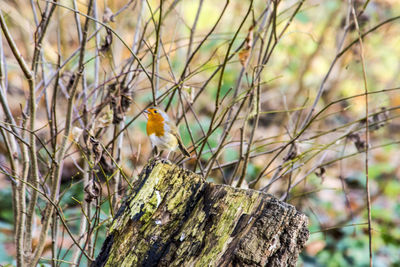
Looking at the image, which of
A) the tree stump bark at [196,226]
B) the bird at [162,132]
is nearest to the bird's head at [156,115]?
the bird at [162,132]

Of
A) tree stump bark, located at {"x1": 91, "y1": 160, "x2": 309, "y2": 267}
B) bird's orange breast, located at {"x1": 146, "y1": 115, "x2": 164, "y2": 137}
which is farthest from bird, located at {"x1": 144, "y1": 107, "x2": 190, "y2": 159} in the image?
tree stump bark, located at {"x1": 91, "y1": 160, "x2": 309, "y2": 267}

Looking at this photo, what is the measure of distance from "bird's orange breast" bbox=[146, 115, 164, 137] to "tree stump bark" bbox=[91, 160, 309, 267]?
0.57m

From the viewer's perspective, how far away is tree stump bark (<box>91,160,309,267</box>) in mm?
1363

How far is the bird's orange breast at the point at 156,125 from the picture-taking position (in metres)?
2.18

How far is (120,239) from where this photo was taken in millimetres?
1486

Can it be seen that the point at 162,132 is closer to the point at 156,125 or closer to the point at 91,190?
the point at 156,125

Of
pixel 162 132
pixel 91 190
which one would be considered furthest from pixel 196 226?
pixel 162 132

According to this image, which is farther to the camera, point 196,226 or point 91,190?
point 91,190

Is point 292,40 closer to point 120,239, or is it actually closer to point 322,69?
point 322,69

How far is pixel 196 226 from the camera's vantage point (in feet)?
4.81

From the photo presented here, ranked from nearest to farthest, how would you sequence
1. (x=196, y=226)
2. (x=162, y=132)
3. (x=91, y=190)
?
1. (x=196, y=226)
2. (x=91, y=190)
3. (x=162, y=132)

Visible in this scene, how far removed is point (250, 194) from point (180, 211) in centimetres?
27

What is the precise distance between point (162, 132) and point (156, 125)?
0.17 feet

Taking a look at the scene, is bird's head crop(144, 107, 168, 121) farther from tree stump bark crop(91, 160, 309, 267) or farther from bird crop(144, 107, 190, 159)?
tree stump bark crop(91, 160, 309, 267)
